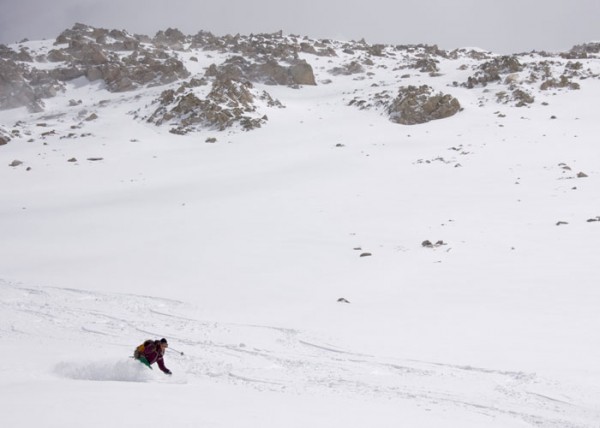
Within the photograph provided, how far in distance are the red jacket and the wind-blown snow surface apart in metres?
0.28

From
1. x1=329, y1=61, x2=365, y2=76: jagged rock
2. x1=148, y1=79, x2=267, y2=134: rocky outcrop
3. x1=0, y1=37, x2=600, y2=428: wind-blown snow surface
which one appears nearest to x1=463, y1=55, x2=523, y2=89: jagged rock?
x1=0, y1=37, x2=600, y2=428: wind-blown snow surface

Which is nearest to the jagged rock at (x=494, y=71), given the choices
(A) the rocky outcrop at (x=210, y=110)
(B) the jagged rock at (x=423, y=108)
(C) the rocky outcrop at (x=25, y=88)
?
(B) the jagged rock at (x=423, y=108)

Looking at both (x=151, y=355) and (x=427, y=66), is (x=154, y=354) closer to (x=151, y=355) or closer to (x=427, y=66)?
(x=151, y=355)

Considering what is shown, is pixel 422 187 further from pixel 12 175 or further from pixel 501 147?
pixel 12 175

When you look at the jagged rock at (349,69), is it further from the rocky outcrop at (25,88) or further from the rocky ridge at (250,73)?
the rocky outcrop at (25,88)

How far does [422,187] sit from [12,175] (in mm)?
26788

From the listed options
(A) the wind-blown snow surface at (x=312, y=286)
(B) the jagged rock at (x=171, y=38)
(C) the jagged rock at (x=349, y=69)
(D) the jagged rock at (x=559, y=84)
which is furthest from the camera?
(B) the jagged rock at (x=171, y=38)

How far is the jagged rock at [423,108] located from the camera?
40250mm

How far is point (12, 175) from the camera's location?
30188mm

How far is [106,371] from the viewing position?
9430mm

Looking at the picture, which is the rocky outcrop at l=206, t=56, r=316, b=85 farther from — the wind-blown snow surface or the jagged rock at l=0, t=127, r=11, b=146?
the wind-blown snow surface

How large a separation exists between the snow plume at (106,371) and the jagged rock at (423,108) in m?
35.4

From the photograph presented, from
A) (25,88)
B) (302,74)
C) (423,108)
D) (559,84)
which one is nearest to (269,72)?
(302,74)

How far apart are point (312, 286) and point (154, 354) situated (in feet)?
20.8
